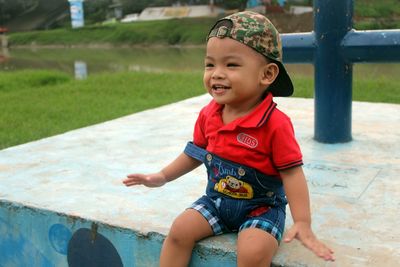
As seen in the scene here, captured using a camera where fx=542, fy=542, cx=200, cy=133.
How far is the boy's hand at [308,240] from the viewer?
1329 millimetres

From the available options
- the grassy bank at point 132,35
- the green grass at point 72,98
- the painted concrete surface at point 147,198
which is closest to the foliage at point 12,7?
the grassy bank at point 132,35

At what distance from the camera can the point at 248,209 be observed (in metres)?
1.46

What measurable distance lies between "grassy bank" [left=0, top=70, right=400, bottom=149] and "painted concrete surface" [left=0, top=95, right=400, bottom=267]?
1.42m

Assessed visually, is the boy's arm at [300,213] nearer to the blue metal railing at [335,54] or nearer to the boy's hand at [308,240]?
the boy's hand at [308,240]

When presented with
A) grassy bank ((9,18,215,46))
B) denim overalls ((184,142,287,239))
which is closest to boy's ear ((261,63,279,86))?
denim overalls ((184,142,287,239))

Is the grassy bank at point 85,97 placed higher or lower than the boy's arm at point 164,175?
lower

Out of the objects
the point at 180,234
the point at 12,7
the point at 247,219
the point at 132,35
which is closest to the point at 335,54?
the point at 247,219

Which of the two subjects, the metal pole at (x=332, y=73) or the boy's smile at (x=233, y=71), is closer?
the boy's smile at (x=233, y=71)

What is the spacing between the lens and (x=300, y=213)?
1.37 metres

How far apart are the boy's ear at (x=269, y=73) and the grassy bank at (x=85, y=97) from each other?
2.60m

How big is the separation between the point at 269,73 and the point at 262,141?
188 millimetres

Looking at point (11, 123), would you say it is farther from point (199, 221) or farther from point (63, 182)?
point (199, 221)

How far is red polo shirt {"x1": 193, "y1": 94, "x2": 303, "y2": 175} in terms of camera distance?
4.62 ft

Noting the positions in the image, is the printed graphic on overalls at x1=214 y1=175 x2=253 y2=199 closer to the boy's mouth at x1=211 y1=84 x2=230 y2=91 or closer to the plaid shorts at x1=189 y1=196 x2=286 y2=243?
the plaid shorts at x1=189 y1=196 x2=286 y2=243
